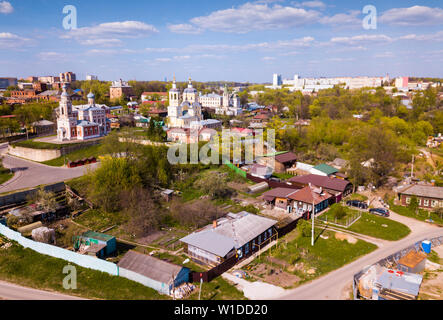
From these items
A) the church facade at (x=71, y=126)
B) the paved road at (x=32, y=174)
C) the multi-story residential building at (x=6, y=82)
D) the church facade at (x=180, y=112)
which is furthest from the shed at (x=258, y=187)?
the multi-story residential building at (x=6, y=82)

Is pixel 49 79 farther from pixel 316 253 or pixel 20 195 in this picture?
pixel 316 253

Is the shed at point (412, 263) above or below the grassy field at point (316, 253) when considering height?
above

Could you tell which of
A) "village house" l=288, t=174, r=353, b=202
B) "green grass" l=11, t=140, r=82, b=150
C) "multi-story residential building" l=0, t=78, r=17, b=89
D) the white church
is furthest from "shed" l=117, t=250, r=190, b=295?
"multi-story residential building" l=0, t=78, r=17, b=89

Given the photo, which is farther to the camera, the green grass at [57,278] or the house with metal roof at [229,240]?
the house with metal roof at [229,240]

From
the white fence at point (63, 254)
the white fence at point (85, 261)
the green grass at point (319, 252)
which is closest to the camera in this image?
the white fence at point (85, 261)

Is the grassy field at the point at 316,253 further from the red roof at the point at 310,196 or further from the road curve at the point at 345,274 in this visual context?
the red roof at the point at 310,196

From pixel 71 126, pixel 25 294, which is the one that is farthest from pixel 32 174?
pixel 25 294
